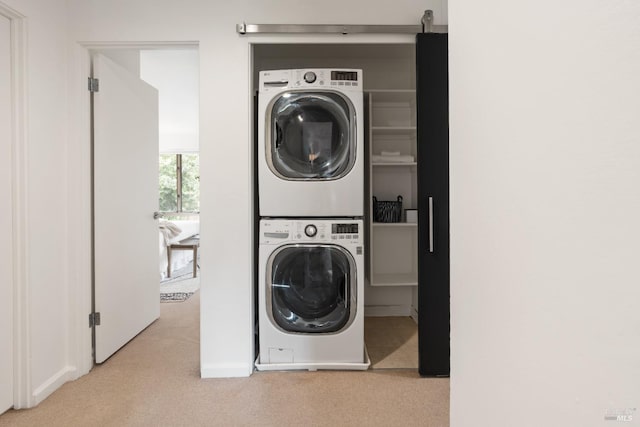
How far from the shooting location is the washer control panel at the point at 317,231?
229 cm

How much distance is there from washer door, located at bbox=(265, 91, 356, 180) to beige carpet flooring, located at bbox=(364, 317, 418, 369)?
1.29m

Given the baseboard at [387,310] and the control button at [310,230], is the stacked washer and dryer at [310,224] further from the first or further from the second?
the baseboard at [387,310]

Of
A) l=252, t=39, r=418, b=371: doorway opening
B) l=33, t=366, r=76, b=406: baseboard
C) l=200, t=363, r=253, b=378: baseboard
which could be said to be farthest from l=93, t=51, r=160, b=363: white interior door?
l=252, t=39, r=418, b=371: doorway opening

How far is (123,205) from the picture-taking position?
2.64 metres

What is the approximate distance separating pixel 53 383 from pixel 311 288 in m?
1.57

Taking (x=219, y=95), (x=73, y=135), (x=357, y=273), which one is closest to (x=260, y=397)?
(x=357, y=273)

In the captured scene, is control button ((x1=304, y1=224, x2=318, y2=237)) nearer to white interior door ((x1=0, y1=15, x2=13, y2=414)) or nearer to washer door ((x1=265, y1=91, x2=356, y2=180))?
washer door ((x1=265, y1=91, x2=356, y2=180))

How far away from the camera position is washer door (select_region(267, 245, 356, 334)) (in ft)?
7.61

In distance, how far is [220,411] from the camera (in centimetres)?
187
